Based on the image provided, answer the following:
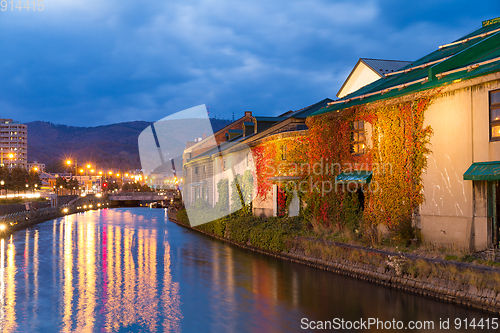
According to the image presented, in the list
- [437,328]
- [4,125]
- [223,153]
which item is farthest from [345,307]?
[4,125]

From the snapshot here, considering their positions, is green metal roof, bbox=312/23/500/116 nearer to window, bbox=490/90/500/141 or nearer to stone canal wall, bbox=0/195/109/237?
window, bbox=490/90/500/141

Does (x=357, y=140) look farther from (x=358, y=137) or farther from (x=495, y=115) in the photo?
(x=495, y=115)

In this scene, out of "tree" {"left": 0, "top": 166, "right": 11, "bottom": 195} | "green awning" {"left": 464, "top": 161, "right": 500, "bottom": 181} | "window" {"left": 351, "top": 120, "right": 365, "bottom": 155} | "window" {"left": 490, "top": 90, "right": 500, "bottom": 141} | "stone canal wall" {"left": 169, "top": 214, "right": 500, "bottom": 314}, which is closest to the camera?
"stone canal wall" {"left": 169, "top": 214, "right": 500, "bottom": 314}

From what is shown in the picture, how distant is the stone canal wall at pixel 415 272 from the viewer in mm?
12688

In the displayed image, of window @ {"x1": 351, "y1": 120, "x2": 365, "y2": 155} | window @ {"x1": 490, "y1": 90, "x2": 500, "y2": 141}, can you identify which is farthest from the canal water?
window @ {"x1": 351, "y1": 120, "x2": 365, "y2": 155}

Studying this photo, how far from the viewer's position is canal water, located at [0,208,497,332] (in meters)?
12.4

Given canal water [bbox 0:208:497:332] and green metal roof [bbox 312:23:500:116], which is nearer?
canal water [bbox 0:208:497:332]

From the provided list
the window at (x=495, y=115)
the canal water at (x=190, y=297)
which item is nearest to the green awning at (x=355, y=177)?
the canal water at (x=190, y=297)

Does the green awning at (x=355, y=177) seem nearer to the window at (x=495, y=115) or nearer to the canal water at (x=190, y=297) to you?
the canal water at (x=190, y=297)

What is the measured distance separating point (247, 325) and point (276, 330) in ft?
3.21

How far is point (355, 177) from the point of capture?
2119cm

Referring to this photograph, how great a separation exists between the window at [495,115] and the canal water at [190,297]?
6.54 meters

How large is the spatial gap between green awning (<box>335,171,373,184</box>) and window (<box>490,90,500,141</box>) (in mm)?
6085

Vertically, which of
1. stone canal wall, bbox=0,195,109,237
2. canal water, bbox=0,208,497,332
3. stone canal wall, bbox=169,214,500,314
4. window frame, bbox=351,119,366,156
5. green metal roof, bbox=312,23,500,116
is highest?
green metal roof, bbox=312,23,500,116
